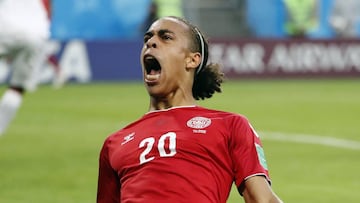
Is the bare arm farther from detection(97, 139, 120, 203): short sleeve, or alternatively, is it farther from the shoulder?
detection(97, 139, 120, 203): short sleeve

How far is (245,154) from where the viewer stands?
17.2 feet

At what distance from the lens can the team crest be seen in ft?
17.9

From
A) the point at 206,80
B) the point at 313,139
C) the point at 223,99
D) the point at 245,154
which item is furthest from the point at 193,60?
the point at 223,99

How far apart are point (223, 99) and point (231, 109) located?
2.07 meters

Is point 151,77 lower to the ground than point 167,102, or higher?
higher

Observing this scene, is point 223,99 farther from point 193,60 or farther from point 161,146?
point 161,146

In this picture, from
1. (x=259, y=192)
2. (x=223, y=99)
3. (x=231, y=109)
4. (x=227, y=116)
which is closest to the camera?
(x=259, y=192)

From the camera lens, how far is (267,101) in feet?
63.9

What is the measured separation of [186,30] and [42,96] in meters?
15.3

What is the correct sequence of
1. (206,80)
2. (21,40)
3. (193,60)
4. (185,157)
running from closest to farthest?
(185,157) → (193,60) → (206,80) → (21,40)

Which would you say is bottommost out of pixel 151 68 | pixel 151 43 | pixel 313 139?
pixel 313 139

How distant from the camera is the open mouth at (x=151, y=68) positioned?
17.8ft

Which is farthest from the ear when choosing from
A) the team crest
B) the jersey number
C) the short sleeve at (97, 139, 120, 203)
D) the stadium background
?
the stadium background

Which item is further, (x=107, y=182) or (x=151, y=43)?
(x=107, y=182)
